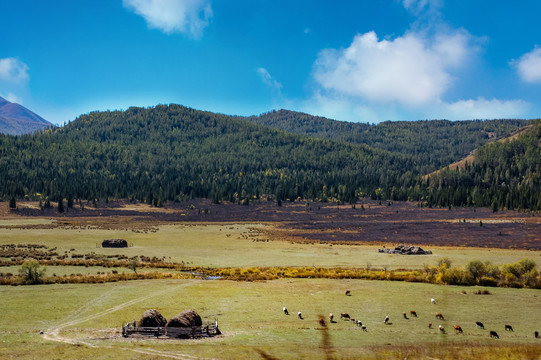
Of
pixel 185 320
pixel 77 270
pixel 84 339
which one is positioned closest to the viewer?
pixel 84 339

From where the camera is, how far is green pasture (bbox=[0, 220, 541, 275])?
69.7 m

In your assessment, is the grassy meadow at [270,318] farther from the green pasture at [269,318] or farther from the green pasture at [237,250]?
the green pasture at [237,250]

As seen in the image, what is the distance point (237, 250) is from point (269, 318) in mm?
48856

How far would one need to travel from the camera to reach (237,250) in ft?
277

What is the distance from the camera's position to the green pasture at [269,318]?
28.2 m

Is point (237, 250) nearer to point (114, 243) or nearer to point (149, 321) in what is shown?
point (114, 243)

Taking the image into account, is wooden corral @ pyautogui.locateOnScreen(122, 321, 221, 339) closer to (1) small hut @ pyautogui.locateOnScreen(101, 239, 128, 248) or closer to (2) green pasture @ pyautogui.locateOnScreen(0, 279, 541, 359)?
(2) green pasture @ pyautogui.locateOnScreen(0, 279, 541, 359)

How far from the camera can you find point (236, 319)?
3566 cm

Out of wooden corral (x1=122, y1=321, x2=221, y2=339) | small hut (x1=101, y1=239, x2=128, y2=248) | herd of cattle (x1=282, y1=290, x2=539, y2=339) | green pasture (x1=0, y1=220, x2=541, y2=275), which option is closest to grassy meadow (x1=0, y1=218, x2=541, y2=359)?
herd of cattle (x1=282, y1=290, x2=539, y2=339)

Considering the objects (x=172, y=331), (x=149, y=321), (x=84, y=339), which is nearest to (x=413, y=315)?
(x=172, y=331)

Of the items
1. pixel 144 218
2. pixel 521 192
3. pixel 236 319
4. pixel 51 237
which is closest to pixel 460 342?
pixel 236 319

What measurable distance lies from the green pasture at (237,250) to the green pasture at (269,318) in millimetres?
Result: 18836

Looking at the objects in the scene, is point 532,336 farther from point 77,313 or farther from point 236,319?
point 77,313

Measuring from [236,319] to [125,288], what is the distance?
1617cm
